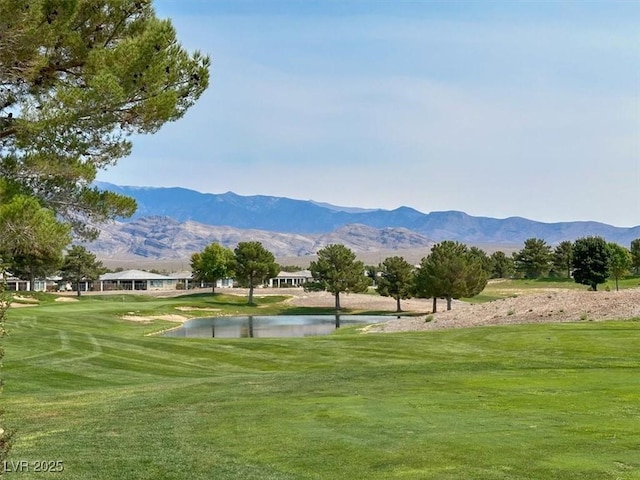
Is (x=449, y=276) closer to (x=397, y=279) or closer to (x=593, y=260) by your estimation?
(x=397, y=279)

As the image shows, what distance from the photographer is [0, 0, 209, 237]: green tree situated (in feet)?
39.7

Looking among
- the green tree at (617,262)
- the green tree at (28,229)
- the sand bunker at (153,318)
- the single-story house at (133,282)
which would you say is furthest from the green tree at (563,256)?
the green tree at (28,229)

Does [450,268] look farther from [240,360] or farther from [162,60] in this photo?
[162,60]

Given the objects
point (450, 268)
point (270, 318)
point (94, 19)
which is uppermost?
point (94, 19)

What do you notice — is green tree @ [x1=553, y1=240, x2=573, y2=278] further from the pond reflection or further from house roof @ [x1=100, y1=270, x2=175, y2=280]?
house roof @ [x1=100, y1=270, x2=175, y2=280]

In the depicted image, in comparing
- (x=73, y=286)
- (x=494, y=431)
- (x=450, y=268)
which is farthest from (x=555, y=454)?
(x=73, y=286)

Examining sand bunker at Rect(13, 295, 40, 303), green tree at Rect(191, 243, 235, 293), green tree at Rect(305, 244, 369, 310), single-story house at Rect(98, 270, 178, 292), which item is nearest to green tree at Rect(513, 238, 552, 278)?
green tree at Rect(305, 244, 369, 310)

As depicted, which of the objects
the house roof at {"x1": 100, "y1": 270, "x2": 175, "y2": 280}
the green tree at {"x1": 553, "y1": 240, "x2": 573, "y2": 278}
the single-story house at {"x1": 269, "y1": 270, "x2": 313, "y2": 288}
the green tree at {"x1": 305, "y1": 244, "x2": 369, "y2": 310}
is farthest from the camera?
the single-story house at {"x1": 269, "y1": 270, "x2": 313, "y2": 288}

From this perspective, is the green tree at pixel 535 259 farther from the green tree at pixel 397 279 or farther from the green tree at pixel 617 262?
the green tree at pixel 397 279

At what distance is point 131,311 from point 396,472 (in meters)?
59.4

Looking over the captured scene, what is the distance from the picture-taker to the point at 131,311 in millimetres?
65812

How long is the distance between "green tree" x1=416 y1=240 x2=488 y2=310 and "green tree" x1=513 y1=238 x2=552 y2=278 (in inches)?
2285

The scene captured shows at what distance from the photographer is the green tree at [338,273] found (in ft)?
286

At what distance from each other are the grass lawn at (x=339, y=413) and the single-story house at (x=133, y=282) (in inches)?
4249
